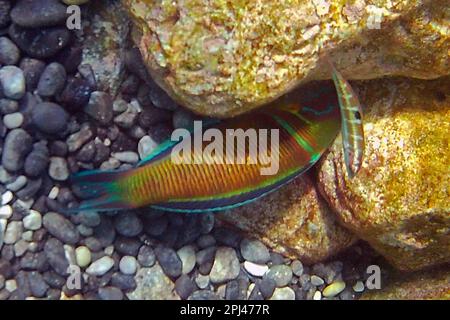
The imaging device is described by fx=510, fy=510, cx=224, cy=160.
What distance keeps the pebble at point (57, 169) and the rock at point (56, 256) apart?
0.41m

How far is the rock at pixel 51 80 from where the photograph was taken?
3.06m

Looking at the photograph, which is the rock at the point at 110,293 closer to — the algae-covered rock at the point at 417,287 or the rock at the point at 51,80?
the rock at the point at 51,80

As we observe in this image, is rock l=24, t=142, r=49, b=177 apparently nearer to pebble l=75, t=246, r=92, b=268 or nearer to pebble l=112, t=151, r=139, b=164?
pebble l=112, t=151, r=139, b=164

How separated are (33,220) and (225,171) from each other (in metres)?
1.23

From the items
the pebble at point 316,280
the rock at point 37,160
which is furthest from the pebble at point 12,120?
the pebble at point 316,280

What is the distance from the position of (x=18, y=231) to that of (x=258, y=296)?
1668mm

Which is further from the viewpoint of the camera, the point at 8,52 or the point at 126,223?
the point at 126,223

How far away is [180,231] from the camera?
11.5 feet

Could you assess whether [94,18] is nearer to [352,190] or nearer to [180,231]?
[180,231]

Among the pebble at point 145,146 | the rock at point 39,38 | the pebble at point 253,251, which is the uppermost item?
the rock at point 39,38

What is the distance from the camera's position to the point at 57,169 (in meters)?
3.16

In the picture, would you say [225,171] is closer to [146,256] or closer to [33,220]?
[146,256]

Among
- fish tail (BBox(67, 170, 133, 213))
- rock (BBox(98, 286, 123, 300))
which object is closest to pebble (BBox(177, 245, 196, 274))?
rock (BBox(98, 286, 123, 300))

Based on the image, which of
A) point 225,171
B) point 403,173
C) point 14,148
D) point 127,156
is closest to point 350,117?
point 403,173
